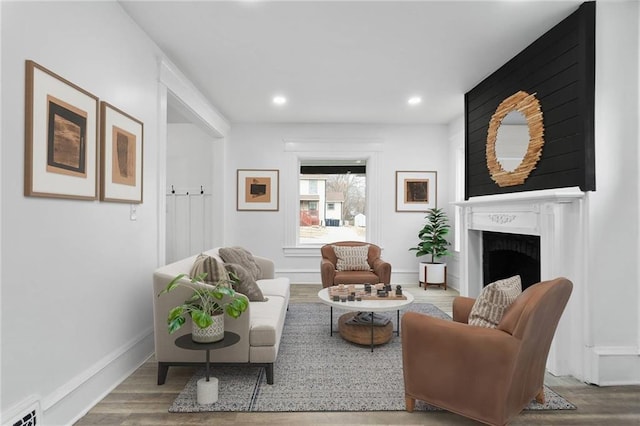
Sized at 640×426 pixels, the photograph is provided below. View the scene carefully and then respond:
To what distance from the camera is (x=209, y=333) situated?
238 centimetres

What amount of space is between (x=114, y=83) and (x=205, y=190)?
3697 mm

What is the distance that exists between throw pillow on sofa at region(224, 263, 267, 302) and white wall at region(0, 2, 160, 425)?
74 cm

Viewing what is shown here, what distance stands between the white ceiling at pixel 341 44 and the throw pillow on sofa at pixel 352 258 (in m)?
2.08

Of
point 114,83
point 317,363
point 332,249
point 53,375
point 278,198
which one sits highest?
point 114,83

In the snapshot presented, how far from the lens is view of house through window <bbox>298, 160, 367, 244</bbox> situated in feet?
22.4

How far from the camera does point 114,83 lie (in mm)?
2686

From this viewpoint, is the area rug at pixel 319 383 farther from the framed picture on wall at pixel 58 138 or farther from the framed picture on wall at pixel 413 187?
the framed picture on wall at pixel 413 187

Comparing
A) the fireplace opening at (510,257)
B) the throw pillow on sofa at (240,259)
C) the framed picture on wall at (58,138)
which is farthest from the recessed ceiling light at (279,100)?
the fireplace opening at (510,257)

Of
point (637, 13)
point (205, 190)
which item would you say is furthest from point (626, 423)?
point (205, 190)

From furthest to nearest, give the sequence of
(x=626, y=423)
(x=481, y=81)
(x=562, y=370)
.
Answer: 1. (x=481, y=81)
2. (x=562, y=370)
3. (x=626, y=423)

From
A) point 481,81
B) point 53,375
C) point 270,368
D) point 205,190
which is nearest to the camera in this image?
point 53,375

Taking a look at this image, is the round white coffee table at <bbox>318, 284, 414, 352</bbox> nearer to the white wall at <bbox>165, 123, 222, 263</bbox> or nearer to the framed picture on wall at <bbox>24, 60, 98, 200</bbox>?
the framed picture on wall at <bbox>24, 60, 98, 200</bbox>

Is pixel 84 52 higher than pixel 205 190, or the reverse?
pixel 84 52

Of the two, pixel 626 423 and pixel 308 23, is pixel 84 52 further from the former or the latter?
pixel 626 423
